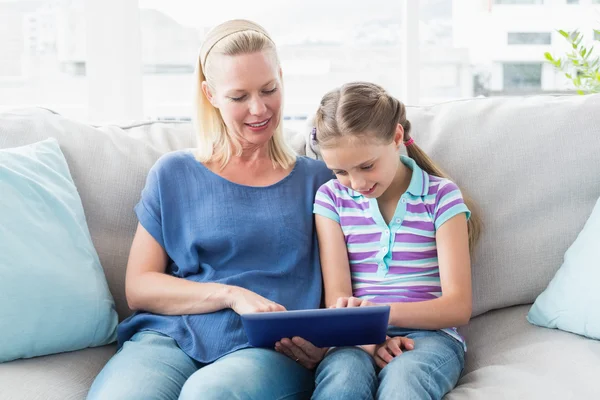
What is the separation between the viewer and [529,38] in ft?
11.2

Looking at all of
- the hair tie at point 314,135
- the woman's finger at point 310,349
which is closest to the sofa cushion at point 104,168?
the hair tie at point 314,135

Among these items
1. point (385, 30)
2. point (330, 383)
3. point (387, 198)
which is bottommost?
point (330, 383)

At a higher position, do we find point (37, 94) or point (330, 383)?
point (37, 94)

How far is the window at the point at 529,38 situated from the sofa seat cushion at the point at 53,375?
2.41m

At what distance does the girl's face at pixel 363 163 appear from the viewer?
1.65 metres

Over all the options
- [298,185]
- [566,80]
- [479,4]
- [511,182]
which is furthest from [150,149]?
[566,80]

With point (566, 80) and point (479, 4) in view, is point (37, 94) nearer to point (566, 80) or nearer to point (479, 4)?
point (479, 4)

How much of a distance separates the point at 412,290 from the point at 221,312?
43cm

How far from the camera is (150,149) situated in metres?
1.98

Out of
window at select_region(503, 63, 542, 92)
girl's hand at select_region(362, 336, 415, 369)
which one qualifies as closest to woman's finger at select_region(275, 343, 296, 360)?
girl's hand at select_region(362, 336, 415, 369)

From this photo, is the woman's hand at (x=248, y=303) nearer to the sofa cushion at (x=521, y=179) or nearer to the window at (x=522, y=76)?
the sofa cushion at (x=521, y=179)

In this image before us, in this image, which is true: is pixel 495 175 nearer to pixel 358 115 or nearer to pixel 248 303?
pixel 358 115

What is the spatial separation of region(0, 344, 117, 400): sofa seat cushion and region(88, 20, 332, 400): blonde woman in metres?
0.08

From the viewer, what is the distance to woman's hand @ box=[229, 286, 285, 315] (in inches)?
61.8
